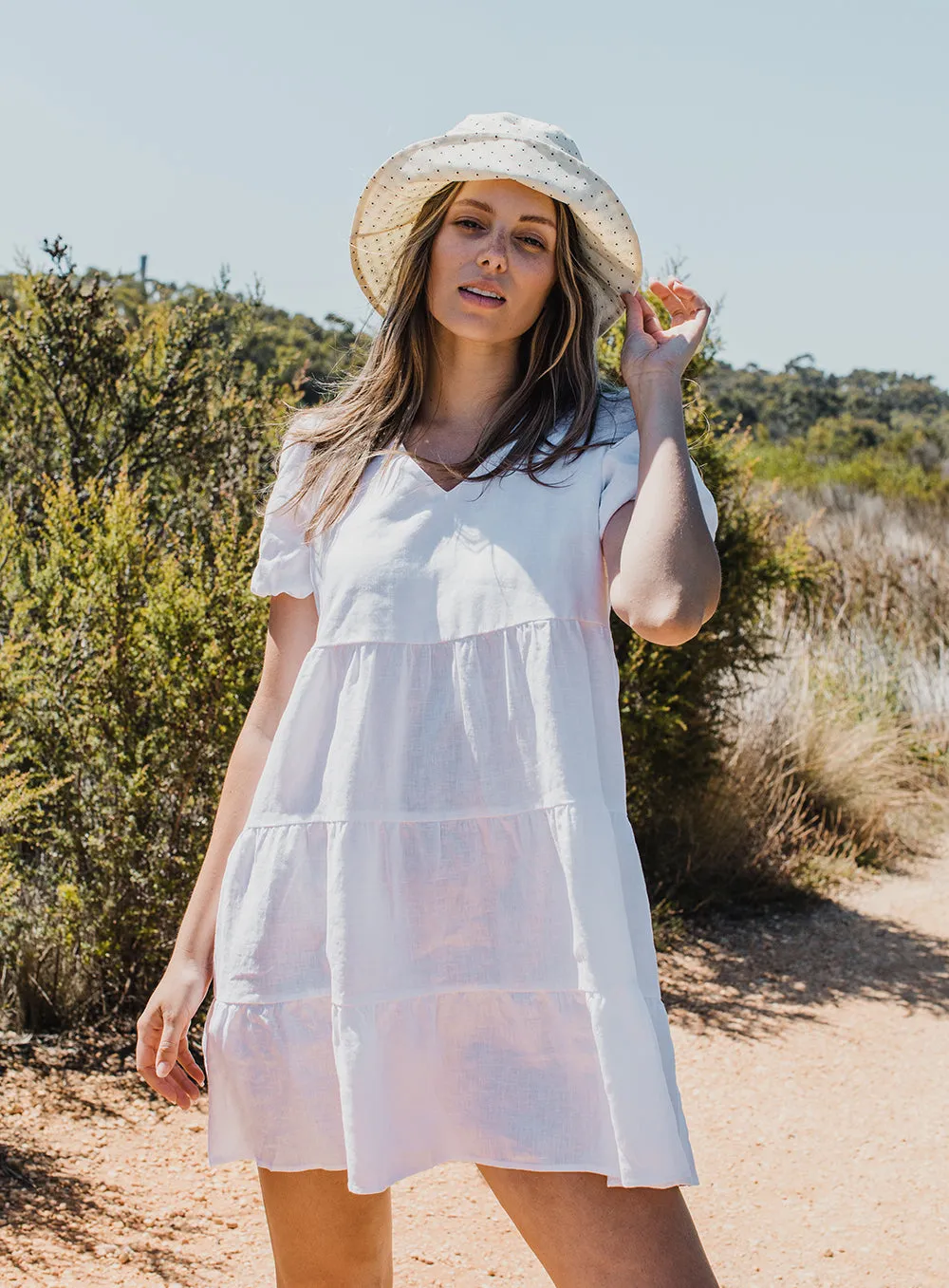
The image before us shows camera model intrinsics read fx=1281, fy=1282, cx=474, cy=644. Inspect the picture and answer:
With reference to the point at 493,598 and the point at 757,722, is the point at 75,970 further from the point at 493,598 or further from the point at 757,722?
the point at 757,722

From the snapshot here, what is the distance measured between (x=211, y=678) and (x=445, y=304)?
2.26m

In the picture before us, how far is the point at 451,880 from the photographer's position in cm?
153

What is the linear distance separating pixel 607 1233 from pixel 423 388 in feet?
3.80

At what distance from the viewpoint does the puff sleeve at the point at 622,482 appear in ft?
5.23

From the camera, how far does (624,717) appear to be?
17.0ft

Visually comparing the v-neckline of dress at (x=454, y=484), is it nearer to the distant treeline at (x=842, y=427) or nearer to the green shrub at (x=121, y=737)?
the green shrub at (x=121, y=737)

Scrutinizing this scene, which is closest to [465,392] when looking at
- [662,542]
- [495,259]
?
[495,259]

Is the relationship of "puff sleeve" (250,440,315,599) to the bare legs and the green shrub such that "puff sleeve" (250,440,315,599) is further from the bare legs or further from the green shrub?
the green shrub

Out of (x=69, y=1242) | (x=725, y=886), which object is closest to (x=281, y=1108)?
(x=69, y=1242)

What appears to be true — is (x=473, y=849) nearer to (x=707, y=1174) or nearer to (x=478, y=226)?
(x=478, y=226)

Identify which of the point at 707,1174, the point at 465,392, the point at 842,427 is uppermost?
the point at 842,427

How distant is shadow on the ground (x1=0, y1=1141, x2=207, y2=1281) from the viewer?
9.58ft

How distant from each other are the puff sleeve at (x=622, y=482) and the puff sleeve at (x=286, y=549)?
1.41ft

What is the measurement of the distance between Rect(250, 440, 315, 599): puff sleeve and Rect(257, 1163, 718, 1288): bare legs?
0.76 metres
